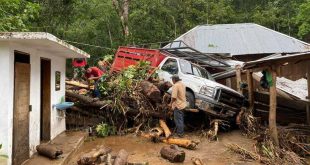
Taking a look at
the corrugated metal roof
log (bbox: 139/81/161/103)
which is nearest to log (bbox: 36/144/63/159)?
log (bbox: 139/81/161/103)

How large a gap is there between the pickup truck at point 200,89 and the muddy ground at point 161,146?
897mm

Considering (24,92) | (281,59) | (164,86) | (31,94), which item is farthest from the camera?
(164,86)

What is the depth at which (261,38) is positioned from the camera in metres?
23.1

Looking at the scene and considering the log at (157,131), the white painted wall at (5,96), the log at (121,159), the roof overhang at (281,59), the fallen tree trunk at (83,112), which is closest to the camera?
the white painted wall at (5,96)

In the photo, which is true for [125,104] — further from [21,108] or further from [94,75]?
[21,108]

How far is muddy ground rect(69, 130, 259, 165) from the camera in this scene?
830 centimetres

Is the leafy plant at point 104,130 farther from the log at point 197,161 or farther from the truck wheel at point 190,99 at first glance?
the log at point 197,161

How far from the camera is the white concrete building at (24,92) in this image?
20.0ft

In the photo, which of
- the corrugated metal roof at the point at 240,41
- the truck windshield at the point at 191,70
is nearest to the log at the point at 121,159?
the truck windshield at the point at 191,70

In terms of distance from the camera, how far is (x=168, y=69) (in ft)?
40.2

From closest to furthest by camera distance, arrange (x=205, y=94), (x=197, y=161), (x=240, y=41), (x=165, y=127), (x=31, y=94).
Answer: (x=31, y=94) → (x=197, y=161) → (x=165, y=127) → (x=205, y=94) → (x=240, y=41)

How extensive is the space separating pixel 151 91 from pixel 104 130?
1970 millimetres

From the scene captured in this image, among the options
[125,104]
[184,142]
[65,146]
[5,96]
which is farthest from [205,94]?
[5,96]

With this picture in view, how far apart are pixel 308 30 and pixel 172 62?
1921cm
